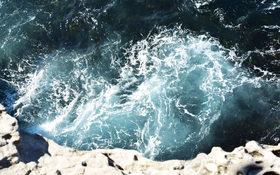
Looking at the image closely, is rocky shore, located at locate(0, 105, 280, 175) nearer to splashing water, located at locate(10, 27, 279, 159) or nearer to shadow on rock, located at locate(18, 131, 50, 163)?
shadow on rock, located at locate(18, 131, 50, 163)

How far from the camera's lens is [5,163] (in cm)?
1043

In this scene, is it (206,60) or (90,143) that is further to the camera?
(206,60)

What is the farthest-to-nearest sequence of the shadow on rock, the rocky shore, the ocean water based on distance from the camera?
the ocean water → the shadow on rock → the rocky shore

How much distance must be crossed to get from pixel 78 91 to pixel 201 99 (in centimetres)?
770

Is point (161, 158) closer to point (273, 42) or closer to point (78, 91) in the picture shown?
point (78, 91)

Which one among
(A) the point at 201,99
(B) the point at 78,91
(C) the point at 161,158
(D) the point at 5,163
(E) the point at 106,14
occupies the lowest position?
(C) the point at 161,158

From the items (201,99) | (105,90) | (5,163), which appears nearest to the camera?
(5,163)

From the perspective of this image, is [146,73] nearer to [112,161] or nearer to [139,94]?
[139,94]

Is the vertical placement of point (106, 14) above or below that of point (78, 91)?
above

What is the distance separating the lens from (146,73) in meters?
18.7

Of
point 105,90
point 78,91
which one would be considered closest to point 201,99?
point 105,90

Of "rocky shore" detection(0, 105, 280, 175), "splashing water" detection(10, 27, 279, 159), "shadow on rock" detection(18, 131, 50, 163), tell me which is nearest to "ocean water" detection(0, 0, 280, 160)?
"splashing water" detection(10, 27, 279, 159)

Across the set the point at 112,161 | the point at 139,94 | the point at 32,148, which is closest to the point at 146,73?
the point at 139,94

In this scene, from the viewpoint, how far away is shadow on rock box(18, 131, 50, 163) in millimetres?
12156
